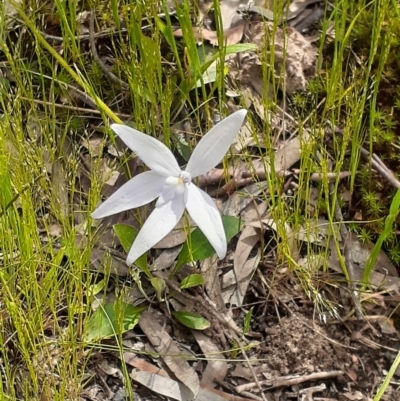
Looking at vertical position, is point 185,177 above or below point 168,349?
above

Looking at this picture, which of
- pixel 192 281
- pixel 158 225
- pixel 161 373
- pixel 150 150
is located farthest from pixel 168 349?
pixel 150 150

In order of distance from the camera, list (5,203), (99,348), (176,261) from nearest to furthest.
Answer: (5,203) → (99,348) → (176,261)

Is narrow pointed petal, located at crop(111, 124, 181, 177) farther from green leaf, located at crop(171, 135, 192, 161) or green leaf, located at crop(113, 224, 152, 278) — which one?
green leaf, located at crop(171, 135, 192, 161)

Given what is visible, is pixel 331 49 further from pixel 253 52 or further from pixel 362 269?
pixel 362 269

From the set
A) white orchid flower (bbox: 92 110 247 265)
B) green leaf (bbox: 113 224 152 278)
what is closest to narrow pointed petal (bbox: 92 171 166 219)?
white orchid flower (bbox: 92 110 247 265)

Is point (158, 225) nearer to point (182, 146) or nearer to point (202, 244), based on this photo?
point (202, 244)

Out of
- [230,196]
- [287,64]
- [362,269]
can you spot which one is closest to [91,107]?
[230,196]
